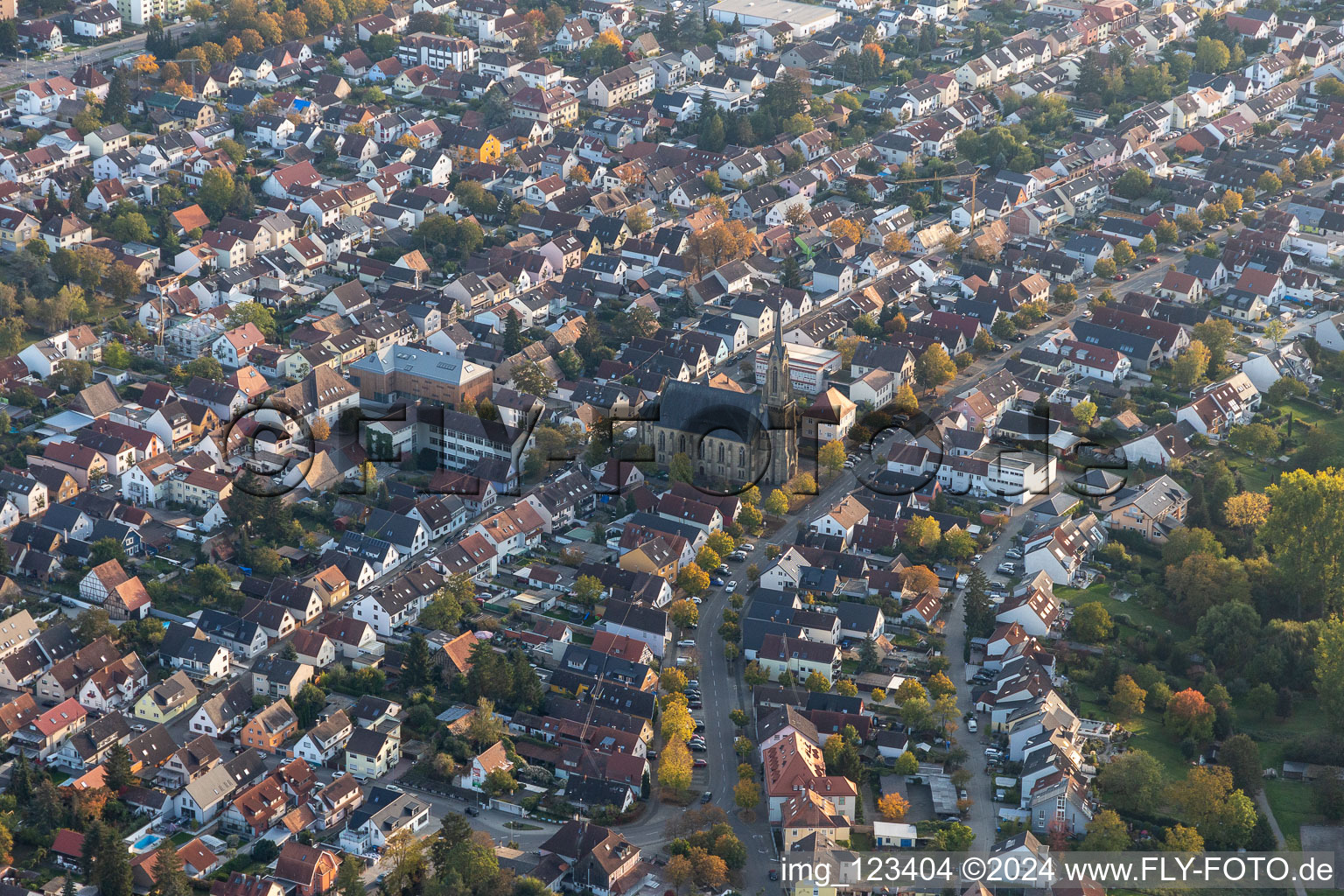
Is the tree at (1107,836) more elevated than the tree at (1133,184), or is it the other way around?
the tree at (1107,836)

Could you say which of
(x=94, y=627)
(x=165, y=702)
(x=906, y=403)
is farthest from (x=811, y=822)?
(x=906, y=403)

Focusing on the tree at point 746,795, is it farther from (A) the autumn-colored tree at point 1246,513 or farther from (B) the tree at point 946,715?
(A) the autumn-colored tree at point 1246,513

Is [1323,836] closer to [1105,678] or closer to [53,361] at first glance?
[1105,678]

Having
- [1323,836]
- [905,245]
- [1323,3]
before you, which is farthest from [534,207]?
[1323,3]

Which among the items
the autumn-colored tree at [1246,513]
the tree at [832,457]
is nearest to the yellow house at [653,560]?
the tree at [832,457]

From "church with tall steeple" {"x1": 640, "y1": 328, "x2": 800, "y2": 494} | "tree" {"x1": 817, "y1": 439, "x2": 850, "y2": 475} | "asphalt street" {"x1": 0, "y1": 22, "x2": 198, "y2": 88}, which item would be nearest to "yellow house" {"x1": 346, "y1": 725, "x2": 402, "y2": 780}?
Result: "church with tall steeple" {"x1": 640, "y1": 328, "x2": 800, "y2": 494}

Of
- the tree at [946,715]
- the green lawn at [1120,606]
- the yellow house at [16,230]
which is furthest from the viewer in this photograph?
Answer: the yellow house at [16,230]

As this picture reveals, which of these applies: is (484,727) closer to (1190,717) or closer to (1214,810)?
(1214,810)
